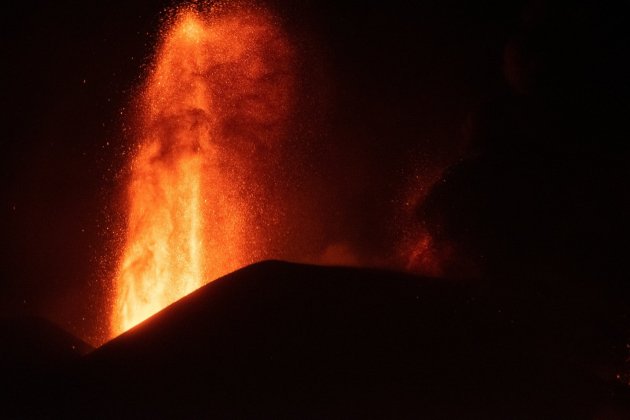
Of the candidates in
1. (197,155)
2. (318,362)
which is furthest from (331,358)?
(197,155)

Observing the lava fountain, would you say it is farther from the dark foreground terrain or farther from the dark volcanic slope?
the dark volcanic slope

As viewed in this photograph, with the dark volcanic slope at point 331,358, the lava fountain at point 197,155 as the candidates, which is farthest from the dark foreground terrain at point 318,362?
the lava fountain at point 197,155

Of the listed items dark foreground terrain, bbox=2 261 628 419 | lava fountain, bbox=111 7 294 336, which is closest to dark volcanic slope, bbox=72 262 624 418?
dark foreground terrain, bbox=2 261 628 419

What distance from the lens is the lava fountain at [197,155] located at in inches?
479

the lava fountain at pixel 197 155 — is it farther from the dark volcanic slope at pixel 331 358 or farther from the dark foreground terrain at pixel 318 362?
the dark volcanic slope at pixel 331 358

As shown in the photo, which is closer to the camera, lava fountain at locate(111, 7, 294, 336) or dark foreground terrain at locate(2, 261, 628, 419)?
dark foreground terrain at locate(2, 261, 628, 419)

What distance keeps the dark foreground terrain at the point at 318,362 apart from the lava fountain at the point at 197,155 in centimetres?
445

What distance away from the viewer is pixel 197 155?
12750mm

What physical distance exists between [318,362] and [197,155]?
7151 mm

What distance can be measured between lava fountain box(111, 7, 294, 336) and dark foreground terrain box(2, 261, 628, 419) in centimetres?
445

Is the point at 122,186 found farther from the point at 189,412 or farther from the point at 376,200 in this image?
the point at 189,412

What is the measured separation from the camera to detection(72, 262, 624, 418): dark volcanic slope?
5.92 meters

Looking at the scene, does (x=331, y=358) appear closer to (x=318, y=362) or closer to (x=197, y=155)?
(x=318, y=362)

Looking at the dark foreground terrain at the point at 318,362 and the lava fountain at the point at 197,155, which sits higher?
the lava fountain at the point at 197,155
